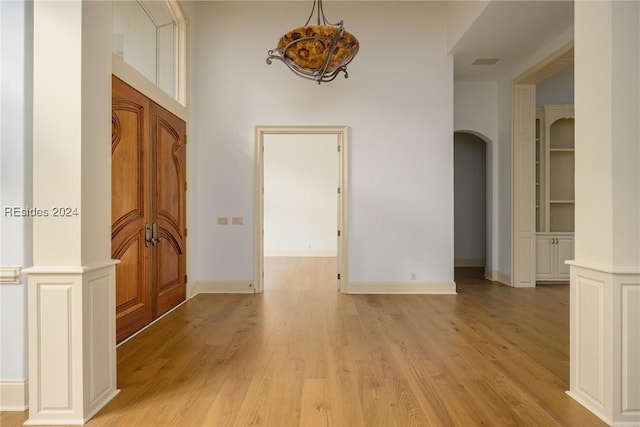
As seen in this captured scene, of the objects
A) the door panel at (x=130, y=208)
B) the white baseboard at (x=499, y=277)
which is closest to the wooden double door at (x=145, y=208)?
the door panel at (x=130, y=208)

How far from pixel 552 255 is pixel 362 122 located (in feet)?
13.0

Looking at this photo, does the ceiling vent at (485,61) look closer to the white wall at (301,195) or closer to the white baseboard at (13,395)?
the white wall at (301,195)

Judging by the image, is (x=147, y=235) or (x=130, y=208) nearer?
(x=130, y=208)

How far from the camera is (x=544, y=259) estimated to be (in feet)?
21.1

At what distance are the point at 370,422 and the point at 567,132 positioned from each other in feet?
21.8

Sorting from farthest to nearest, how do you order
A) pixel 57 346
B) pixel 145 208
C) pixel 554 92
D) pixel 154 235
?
pixel 554 92 → pixel 154 235 → pixel 145 208 → pixel 57 346

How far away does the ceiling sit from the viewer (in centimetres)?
430

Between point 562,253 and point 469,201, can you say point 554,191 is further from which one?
point 469,201

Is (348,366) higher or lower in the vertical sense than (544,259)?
lower

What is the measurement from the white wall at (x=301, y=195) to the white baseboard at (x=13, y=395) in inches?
325

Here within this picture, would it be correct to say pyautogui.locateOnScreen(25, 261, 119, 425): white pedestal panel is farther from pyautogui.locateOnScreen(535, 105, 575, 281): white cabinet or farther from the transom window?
pyautogui.locateOnScreen(535, 105, 575, 281): white cabinet

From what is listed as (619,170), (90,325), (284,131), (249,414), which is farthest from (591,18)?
(284,131)

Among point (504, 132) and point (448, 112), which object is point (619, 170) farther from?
point (504, 132)

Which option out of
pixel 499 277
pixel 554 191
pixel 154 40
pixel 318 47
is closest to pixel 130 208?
pixel 154 40
